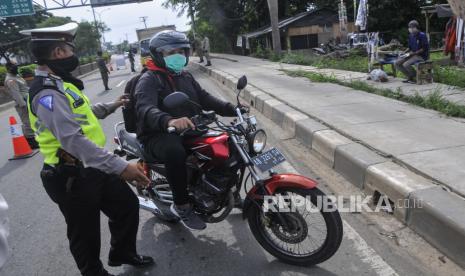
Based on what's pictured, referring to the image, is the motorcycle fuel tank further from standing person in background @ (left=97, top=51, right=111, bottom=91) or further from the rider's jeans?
standing person in background @ (left=97, top=51, right=111, bottom=91)

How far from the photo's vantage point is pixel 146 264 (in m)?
3.12

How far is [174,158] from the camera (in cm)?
294

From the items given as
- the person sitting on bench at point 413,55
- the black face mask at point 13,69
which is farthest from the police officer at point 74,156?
the person sitting on bench at point 413,55

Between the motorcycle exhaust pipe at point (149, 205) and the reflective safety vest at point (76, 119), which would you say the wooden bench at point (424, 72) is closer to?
the motorcycle exhaust pipe at point (149, 205)

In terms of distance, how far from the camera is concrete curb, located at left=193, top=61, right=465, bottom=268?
2832mm

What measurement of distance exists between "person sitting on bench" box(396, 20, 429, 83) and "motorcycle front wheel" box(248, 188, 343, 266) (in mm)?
7476

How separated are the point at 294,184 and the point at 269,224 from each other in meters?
0.44

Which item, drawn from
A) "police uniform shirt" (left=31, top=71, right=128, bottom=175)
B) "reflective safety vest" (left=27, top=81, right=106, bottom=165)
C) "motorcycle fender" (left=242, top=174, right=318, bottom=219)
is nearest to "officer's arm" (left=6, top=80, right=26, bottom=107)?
"reflective safety vest" (left=27, top=81, right=106, bottom=165)

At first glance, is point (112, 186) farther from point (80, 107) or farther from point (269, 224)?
point (269, 224)

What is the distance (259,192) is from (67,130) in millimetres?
1397

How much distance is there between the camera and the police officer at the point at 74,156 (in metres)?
2.33

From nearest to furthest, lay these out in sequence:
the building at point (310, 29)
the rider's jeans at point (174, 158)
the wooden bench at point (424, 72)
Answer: the rider's jeans at point (174, 158) < the wooden bench at point (424, 72) < the building at point (310, 29)

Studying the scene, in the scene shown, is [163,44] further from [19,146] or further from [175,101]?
[19,146]

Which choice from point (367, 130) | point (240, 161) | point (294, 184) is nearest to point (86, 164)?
point (240, 161)
